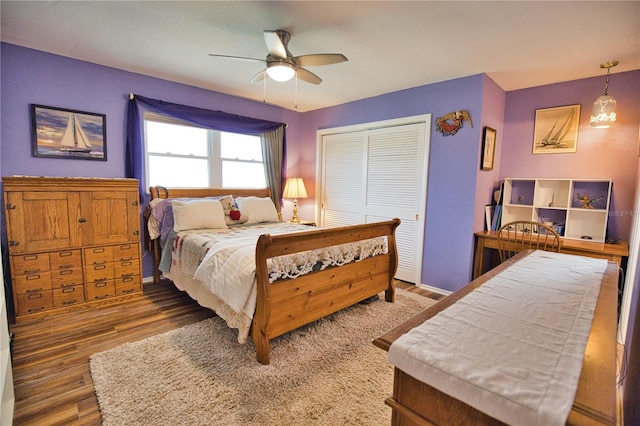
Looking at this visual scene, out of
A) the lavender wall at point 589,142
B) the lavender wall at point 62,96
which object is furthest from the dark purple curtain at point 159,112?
the lavender wall at point 589,142

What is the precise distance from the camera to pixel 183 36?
2463 mm

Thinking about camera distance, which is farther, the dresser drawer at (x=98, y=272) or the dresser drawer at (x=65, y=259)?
the dresser drawer at (x=98, y=272)

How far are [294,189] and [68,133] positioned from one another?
2750 millimetres

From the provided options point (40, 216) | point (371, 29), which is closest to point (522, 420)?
point (371, 29)

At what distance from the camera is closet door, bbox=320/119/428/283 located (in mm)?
3680

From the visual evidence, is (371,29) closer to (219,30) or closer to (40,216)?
(219,30)

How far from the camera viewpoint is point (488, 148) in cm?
330

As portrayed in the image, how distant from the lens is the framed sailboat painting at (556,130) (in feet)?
10.3

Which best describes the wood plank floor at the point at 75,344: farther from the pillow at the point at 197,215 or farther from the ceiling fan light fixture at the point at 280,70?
the ceiling fan light fixture at the point at 280,70

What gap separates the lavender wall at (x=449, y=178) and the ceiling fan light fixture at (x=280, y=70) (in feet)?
6.17

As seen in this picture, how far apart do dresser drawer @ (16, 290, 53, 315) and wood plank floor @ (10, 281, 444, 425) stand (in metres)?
0.12

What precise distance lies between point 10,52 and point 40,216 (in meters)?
1.50

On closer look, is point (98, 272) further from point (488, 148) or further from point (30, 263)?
point (488, 148)

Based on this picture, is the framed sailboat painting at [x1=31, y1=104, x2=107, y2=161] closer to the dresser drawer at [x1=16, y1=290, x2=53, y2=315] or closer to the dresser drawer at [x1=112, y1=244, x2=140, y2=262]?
the dresser drawer at [x1=112, y1=244, x2=140, y2=262]
